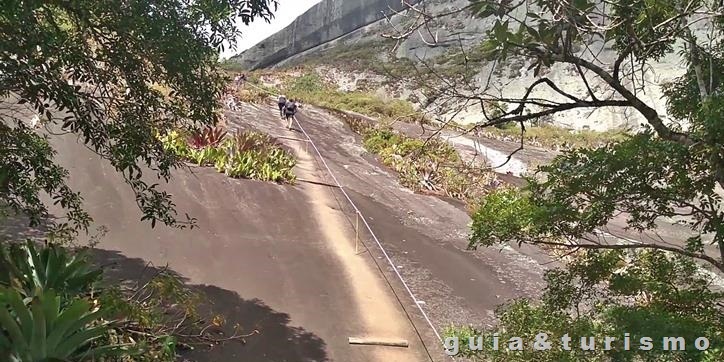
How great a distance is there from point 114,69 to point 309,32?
183 feet

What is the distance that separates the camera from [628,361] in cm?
333

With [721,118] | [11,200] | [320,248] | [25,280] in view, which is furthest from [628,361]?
[320,248]

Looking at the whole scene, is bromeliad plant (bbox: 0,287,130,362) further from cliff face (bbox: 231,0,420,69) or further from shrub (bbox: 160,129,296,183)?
cliff face (bbox: 231,0,420,69)

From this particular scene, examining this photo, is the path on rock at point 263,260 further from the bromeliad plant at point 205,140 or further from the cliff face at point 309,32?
the cliff face at point 309,32

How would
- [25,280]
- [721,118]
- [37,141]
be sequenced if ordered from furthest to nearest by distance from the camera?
[37,141] → [25,280] → [721,118]

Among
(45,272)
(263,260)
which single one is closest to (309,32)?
(263,260)

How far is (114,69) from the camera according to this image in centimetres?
498

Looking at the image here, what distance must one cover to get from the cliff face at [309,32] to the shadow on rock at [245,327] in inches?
2032

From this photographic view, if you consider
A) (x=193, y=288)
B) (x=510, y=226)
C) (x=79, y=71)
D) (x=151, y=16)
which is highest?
(x=151, y=16)

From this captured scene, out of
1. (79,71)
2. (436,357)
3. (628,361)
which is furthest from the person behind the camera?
(436,357)

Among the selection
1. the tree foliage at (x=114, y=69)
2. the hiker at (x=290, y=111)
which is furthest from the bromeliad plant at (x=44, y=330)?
the hiker at (x=290, y=111)

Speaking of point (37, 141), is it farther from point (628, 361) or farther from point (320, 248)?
point (628, 361)

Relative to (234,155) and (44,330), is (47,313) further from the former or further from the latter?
(234,155)

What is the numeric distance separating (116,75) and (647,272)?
4727 millimetres
